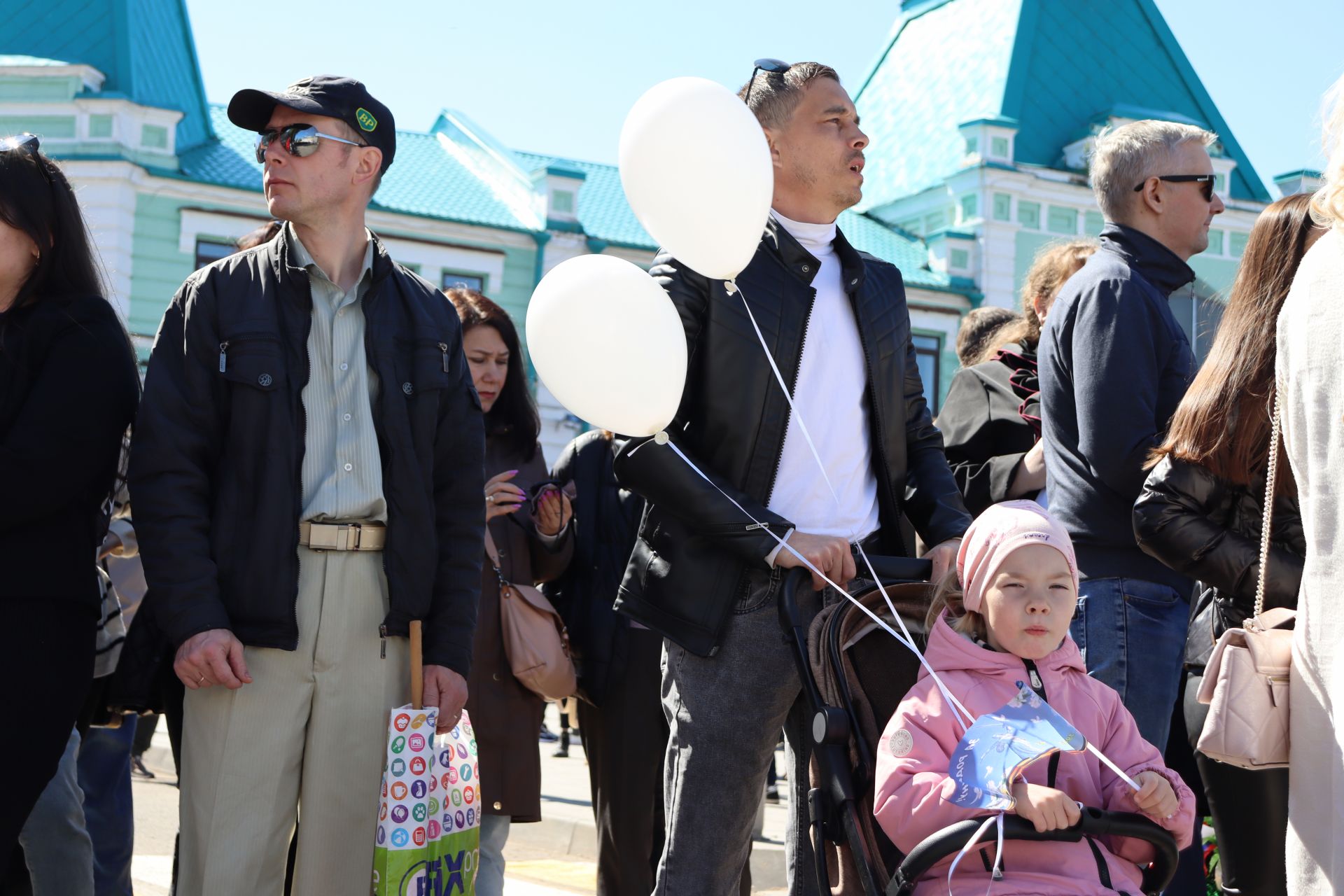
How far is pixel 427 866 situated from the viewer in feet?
10.6

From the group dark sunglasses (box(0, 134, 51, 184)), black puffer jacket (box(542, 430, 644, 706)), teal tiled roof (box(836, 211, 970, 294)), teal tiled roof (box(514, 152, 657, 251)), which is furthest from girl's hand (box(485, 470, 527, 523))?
teal tiled roof (box(836, 211, 970, 294))

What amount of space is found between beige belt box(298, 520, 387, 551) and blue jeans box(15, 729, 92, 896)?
3.62 ft

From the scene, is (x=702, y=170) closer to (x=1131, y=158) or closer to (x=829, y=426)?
(x=829, y=426)

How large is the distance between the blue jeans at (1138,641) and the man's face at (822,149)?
130cm

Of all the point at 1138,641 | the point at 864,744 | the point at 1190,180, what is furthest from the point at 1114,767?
the point at 1190,180

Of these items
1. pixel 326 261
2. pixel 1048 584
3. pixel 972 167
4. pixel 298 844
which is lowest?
pixel 298 844

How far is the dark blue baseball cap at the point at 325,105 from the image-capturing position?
3428 millimetres

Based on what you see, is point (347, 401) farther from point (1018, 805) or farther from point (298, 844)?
point (1018, 805)

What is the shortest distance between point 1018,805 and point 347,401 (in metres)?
1.78

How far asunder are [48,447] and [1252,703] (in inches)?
100

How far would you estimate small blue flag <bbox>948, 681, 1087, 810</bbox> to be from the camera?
2.59 m

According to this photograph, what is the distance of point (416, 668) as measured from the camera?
11.0 ft

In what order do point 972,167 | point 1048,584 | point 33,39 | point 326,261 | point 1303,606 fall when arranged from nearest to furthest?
point 1303,606, point 1048,584, point 326,261, point 33,39, point 972,167

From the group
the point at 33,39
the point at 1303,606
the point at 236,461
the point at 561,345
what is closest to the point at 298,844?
the point at 236,461
